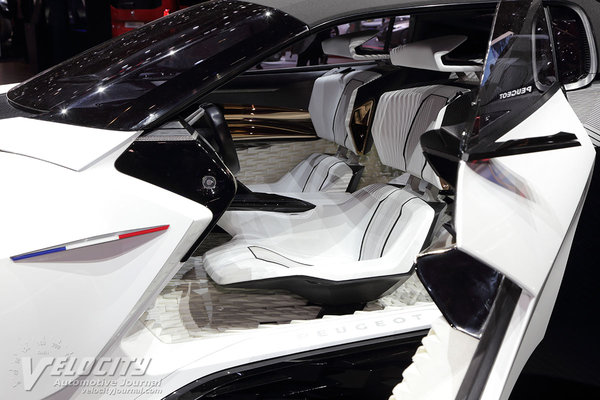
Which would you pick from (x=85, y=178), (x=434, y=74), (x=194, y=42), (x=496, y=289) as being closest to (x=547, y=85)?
(x=496, y=289)

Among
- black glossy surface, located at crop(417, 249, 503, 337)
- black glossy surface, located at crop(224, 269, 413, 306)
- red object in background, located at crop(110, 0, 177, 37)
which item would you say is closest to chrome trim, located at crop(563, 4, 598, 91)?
black glossy surface, located at crop(224, 269, 413, 306)

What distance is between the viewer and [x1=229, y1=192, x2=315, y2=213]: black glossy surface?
66.4 inches

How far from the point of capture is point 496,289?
1.01 m

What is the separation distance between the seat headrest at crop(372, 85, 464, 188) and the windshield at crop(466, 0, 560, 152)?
56cm

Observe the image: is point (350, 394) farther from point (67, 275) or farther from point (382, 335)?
point (67, 275)

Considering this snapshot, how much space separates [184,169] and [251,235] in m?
0.69

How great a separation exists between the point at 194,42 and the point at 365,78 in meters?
1.02

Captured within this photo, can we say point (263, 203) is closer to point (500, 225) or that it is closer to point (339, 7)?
point (339, 7)

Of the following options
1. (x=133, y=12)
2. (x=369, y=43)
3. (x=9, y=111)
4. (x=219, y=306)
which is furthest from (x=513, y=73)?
(x=133, y=12)

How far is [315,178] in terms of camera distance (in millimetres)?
2514

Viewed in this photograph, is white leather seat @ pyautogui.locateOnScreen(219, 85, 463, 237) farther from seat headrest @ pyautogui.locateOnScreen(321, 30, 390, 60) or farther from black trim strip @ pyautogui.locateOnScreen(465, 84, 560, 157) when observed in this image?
black trim strip @ pyautogui.locateOnScreen(465, 84, 560, 157)

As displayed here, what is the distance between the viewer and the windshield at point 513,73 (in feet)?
3.17

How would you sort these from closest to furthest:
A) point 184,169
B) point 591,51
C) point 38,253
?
point 38,253
point 184,169
point 591,51

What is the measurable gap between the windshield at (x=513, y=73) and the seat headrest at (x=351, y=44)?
846mm
